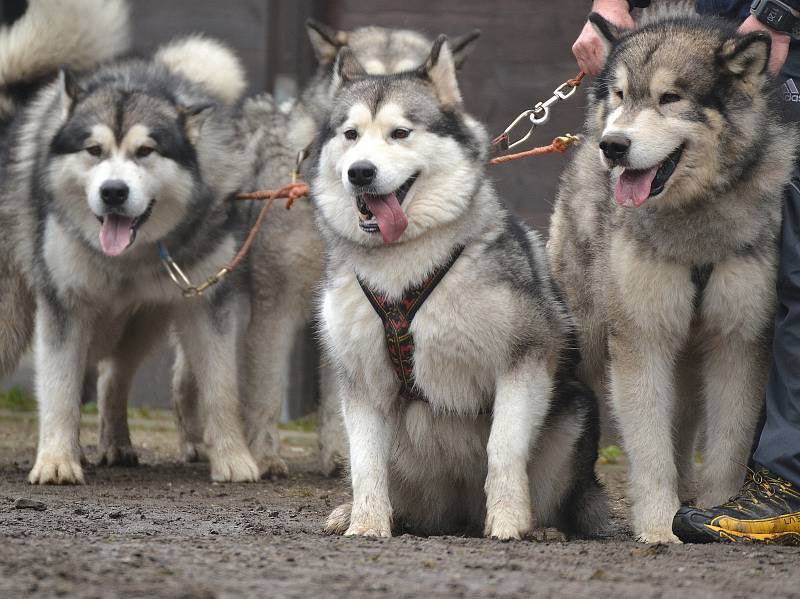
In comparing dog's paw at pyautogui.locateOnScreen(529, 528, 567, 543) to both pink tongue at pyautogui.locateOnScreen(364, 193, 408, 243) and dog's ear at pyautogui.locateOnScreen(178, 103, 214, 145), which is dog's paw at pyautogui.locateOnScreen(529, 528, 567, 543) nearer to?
pink tongue at pyautogui.locateOnScreen(364, 193, 408, 243)

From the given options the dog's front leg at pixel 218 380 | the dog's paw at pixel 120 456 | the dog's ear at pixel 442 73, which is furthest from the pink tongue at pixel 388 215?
the dog's paw at pixel 120 456

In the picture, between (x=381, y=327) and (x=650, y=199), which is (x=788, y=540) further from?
(x=381, y=327)

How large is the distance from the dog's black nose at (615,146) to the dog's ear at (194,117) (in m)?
2.58

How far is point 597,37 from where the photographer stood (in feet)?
16.0

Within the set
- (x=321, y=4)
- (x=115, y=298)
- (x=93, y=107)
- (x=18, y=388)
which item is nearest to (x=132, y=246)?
(x=115, y=298)

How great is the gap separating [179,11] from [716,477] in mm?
5658

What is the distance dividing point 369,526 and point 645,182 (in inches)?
56.1

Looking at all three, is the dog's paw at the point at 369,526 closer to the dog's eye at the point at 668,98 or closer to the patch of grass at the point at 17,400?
the dog's eye at the point at 668,98

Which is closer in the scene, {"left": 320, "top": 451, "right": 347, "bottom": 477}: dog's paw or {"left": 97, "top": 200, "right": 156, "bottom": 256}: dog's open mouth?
{"left": 97, "top": 200, "right": 156, "bottom": 256}: dog's open mouth

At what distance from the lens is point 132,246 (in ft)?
19.5

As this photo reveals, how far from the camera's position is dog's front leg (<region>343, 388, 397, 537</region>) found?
424 centimetres

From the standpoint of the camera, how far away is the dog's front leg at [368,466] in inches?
167

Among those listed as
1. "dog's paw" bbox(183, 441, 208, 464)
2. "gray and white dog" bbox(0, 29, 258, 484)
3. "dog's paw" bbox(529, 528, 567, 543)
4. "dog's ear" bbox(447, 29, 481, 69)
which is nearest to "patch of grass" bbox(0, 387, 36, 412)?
"dog's paw" bbox(183, 441, 208, 464)

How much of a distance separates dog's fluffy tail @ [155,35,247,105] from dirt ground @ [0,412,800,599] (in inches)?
99.7
